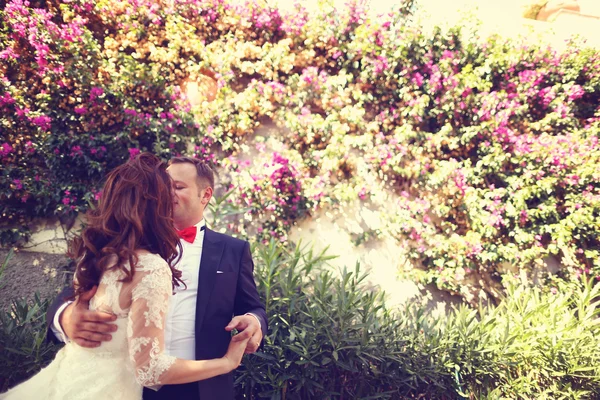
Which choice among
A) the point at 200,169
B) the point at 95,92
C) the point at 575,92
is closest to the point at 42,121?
the point at 95,92

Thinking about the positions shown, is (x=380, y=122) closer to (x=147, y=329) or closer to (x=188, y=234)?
(x=188, y=234)

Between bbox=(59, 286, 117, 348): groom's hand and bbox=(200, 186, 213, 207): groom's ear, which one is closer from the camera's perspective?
bbox=(59, 286, 117, 348): groom's hand

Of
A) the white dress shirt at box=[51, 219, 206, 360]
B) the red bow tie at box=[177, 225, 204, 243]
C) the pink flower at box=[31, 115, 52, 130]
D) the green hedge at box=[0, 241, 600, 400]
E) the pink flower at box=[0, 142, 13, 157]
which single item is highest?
the red bow tie at box=[177, 225, 204, 243]

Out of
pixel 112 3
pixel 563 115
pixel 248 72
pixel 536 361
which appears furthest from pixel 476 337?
pixel 112 3

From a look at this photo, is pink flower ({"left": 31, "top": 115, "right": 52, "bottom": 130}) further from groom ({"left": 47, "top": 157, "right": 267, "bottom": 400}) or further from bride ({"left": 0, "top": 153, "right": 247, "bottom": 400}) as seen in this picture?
bride ({"left": 0, "top": 153, "right": 247, "bottom": 400})

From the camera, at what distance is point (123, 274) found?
122 centimetres

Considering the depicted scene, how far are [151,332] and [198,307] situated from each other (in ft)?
1.48

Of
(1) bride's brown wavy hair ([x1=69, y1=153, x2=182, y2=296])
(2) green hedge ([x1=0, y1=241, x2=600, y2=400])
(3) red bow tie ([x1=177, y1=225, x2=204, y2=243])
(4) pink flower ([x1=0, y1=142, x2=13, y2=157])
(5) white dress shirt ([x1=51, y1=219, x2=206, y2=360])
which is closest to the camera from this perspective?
(1) bride's brown wavy hair ([x1=69, y1=153, x2=182, y2=296])

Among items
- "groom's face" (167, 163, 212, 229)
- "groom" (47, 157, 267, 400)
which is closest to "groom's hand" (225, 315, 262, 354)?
"groom" (47, 157, 267, 400)

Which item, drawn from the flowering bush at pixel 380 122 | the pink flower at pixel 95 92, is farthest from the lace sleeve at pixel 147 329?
the pink flower at pixel 95 92

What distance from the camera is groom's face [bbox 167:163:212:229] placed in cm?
191

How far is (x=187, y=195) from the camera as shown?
1938 mm

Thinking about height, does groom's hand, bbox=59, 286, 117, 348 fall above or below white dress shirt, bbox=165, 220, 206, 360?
above

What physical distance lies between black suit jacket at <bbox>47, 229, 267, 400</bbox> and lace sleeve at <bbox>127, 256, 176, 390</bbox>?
0.38 metres
